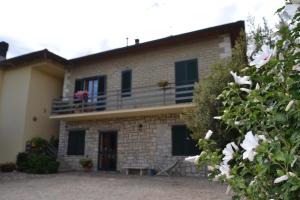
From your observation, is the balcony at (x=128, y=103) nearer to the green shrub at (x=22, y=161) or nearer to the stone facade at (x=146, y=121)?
the stone facade at (x=146, y=121)

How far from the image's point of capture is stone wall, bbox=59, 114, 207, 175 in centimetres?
1237

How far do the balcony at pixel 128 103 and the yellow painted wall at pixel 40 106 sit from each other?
3.30ft

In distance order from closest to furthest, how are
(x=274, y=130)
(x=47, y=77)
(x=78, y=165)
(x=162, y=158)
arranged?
(x=274, y=130) < (x=162, y=158) < (x=78, y=165) < (x=47, y=77)

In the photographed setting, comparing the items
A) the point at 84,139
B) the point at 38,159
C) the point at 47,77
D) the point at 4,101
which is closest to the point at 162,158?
the point at 84,139

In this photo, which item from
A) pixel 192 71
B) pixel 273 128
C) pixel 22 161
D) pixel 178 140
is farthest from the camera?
pixel 22 161

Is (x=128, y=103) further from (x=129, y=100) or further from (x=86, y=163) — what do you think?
(x=86, y=163)

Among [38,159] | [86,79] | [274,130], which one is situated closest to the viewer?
[274,130]

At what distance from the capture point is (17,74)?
16203mm

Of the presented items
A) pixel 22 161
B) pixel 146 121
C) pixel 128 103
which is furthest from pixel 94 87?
pixel 22 161

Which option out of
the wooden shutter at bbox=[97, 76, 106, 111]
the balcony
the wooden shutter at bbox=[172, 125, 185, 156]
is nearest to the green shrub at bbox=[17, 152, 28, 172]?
the balcony

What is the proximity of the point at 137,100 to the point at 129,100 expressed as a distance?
1.46 ft

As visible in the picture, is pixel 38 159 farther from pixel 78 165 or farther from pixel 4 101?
pixel 4 101

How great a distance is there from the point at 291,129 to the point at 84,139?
14171mm

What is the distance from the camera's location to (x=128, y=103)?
1374 centimetres
